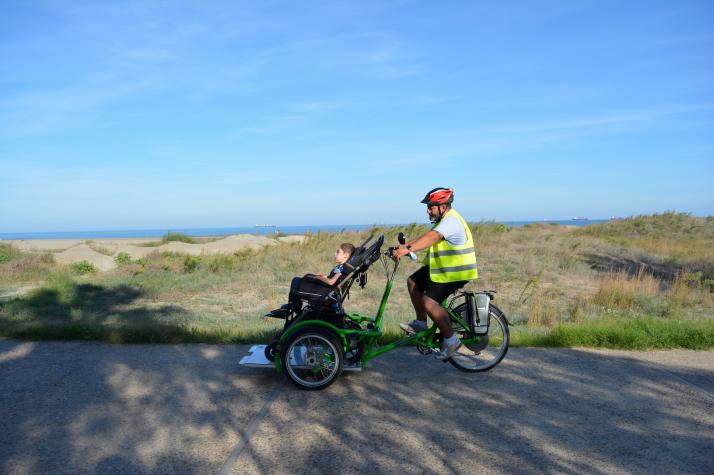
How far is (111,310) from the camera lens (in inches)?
455

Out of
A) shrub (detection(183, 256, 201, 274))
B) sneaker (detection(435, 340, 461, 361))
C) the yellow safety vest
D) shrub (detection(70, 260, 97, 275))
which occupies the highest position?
the yellow safety vest

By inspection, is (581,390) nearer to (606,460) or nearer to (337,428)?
(606,460)

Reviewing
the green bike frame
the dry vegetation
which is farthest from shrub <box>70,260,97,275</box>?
the green bike frame

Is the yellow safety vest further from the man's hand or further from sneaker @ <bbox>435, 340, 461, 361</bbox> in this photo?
sneaker @ <bbox>435, 340, 461, 361</bbox>

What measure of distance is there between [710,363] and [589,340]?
1.29 metres

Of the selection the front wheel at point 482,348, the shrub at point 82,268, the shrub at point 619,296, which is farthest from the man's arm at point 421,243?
the shrub at point 82,268

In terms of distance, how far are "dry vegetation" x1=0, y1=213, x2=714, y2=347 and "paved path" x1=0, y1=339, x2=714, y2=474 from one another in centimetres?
114

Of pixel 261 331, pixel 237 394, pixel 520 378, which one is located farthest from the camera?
pixel 261 331

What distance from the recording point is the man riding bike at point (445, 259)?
18.2 feet

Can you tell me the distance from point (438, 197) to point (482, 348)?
1.67 metres

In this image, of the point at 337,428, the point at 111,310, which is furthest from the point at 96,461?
the point at 111,310

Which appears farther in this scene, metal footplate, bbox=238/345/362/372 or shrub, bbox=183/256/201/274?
shrub, bbox=183/256/201/274

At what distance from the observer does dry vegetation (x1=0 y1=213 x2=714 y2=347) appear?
340 inches

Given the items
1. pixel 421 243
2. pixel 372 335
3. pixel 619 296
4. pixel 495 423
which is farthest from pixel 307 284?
pixel 619 296
